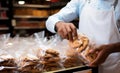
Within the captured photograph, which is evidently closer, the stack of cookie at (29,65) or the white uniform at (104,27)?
the stack of cookie at (29,65)

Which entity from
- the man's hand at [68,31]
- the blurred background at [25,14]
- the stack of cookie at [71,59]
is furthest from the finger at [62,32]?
the blurred background at [25,14]

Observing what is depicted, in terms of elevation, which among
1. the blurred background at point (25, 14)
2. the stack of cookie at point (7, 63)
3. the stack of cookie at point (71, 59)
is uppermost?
the stack of cookie at point (7, 63)

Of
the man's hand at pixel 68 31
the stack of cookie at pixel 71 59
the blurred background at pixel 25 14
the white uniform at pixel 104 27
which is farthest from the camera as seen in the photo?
the blurred background at pixel 25 14

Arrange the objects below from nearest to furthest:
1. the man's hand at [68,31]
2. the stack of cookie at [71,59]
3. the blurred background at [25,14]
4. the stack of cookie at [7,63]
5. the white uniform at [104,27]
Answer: the stack of cookie at [7,63] < the stack of cookie at [71,59] < the man's hand at [68,31] < the white uniform at [104,27] < the blurred background at [25,14]

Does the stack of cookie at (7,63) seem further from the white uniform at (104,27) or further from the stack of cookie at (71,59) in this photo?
the white uniform at (104,27)

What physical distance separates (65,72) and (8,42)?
429 mm

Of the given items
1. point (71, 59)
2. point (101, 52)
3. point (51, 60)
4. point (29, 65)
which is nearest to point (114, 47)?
point (101, 52)

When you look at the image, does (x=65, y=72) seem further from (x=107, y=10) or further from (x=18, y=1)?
(x=18, y=1)

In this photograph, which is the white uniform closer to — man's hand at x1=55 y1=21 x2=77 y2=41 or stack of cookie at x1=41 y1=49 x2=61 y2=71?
man's hand at x1=55 y1=21 x2=77 y2=41

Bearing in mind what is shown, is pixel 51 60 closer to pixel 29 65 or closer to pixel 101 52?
pixel 29 65

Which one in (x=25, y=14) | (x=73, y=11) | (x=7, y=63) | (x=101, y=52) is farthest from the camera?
(x=25, y=14)

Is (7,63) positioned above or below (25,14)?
above

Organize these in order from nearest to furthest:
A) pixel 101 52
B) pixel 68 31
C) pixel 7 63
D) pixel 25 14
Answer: pixel 7 63
pixel 101 52
pixel 68 31
pixel 25 14

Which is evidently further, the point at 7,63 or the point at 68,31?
the point at 68,31
